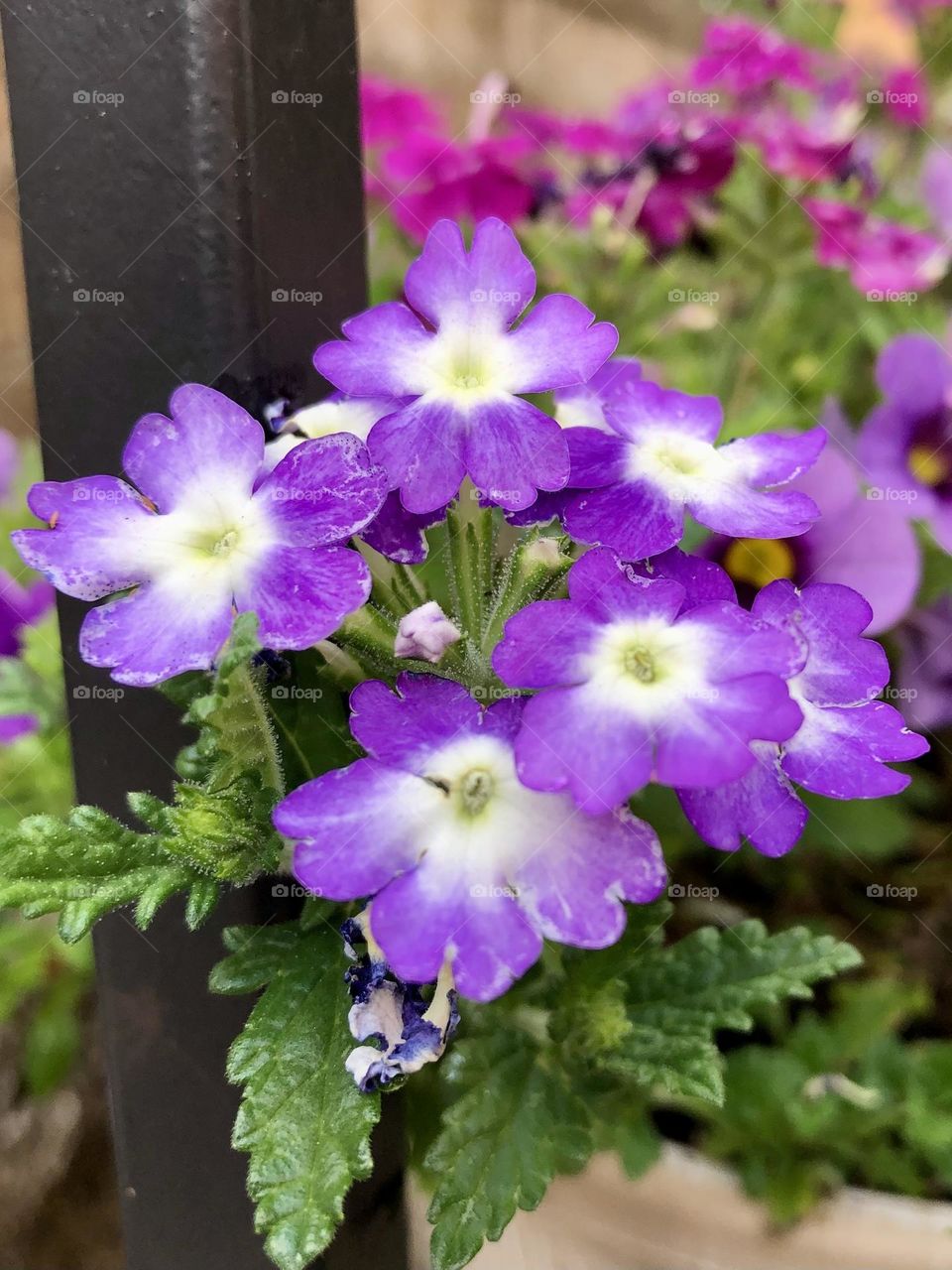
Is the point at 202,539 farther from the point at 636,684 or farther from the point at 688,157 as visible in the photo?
the point at 688,157

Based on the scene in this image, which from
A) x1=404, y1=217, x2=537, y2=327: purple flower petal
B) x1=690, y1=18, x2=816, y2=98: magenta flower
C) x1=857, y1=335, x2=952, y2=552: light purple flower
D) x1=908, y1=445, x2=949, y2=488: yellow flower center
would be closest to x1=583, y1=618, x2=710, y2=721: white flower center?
x1=404, y1=217, x2=537, y2=327: purple flower petal

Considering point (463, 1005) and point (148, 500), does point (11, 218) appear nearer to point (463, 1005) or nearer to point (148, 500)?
point (148, 500)

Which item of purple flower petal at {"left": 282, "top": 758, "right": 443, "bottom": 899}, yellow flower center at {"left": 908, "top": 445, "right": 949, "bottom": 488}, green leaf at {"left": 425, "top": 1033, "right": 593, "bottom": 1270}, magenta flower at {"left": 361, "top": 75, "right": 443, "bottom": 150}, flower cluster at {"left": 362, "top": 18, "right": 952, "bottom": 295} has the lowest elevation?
green leaf at {"left": 425, "top": 1033, "right": 593, "bottom": 1270}

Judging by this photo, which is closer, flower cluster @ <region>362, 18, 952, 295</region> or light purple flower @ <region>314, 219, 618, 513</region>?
light purple flower @ <region>314, 219, 618, 513</region>

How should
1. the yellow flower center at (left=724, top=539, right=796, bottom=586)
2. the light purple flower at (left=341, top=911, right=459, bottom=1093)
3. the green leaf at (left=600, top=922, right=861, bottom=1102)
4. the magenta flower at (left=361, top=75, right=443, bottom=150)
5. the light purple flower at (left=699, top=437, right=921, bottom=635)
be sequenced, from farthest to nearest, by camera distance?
1. the magenta flower at (left=361, top=75, right=443, bottom=150)
2. the yellow flower center at (left=724, top=539, right=796, bottom=586)
3. the light purple flower at (left=699, top=437, right=921, bottom=635)
4. the green leaf at (left=600, top=922, right=861, bottom=1102)
5. the light purple flower at (left=341, top=911, right=459, bottom=1093)

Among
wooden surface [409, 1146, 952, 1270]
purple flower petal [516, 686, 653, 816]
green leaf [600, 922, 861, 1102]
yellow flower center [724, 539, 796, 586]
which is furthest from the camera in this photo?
yellow flower center [724, 539, 796, 586]

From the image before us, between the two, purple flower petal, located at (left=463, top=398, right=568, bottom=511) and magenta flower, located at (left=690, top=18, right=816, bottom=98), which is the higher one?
magenta flower, located at (left=690, top=18, right=816, bottom=98)

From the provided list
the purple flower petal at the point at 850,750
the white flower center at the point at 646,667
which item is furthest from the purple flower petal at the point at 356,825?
the purple flower petal at the point at 850,750

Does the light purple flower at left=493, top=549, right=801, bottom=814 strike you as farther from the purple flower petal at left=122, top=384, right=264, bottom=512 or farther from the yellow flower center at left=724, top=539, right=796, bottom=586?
the yellow flower center at left=724, top=539, right=796, bottom=586
